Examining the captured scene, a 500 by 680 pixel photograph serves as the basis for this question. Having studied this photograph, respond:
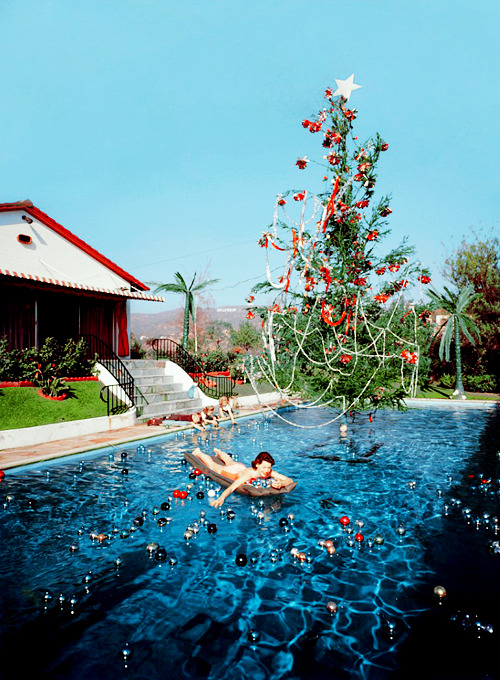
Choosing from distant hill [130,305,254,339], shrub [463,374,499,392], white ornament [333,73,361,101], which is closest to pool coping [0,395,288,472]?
white ornament [333,73,361,101]

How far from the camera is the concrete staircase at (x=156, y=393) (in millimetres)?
16953

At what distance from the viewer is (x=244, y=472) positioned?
344 inches

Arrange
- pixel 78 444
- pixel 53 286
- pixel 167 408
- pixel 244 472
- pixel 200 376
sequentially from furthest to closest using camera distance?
1. pixel 200 376
2. pixel 167 408
3. pixel 53 286
4. pixel 78 444
5. pixel 244 472

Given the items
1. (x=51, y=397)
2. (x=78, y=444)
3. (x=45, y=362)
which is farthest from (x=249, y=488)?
(x=45, y=362)

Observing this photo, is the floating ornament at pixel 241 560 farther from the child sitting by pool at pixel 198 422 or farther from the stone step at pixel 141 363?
the stone step at pixel 141 363

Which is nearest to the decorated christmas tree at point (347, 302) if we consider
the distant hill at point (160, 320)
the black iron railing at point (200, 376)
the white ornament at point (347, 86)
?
the white ornament at point (347, 86)

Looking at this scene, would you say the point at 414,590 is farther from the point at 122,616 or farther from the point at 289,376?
the point at 289,376

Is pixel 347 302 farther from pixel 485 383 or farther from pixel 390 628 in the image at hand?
pixel 485 383

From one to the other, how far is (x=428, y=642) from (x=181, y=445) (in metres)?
9.61

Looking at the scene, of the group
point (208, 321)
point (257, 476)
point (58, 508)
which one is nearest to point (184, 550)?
point (257, 476)

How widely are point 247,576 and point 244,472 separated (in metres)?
2.79

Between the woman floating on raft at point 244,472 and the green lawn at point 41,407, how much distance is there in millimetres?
5676

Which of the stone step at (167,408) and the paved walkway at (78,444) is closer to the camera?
the paved walkway at (78,444)

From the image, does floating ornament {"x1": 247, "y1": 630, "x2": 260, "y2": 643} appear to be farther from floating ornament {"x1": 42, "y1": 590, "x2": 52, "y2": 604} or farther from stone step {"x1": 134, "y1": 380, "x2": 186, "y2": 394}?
stone step {"x1": 134, "y1": 380, "x2": 186, "y2": 394}
